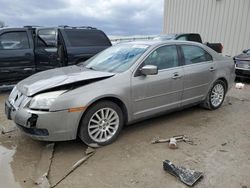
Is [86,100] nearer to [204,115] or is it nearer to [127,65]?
[127,65]

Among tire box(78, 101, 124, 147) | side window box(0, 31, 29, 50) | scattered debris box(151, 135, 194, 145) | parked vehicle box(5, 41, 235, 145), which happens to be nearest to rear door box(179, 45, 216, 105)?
parked vehicle box(5, 41, 235, 145)

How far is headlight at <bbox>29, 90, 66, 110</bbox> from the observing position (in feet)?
12.1

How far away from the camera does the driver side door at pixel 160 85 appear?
4.43 meters

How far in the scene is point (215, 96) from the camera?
5.96m

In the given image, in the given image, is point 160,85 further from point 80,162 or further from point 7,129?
point 7,129

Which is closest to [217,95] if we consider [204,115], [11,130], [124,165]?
[204,115]

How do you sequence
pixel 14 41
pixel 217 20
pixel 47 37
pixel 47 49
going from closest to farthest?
pixel 14 41 < pixel 47 49 < pixel 47 37 < pixel 217 20

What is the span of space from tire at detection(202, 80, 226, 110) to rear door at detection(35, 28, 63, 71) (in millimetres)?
3985

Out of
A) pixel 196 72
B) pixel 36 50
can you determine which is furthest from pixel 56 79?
pixel 36 50

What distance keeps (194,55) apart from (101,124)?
242 centimetres

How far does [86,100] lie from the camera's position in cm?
383

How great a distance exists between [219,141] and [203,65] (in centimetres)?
169


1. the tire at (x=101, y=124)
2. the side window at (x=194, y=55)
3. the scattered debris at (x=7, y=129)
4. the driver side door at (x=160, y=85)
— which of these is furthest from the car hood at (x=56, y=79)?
the side window at (x=194, y=55)

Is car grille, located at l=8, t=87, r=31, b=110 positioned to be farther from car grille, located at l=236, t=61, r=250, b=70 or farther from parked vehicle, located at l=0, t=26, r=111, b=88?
car grille, located at l=236, t=61, r=250, b=70
